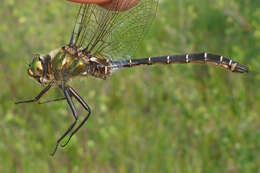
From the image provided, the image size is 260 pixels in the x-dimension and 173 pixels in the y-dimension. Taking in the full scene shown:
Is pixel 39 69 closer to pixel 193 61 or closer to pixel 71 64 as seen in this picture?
pixel 71 64

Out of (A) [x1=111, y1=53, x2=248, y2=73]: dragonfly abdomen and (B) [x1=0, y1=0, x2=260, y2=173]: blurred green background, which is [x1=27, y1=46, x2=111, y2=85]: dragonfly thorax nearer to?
(A) [x1=111, y1=53, x2=248, y2=73]: dragonfly abdomen

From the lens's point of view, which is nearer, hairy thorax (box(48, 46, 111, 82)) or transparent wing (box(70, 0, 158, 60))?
hairy thorax (box(48, 46, 111, 82))

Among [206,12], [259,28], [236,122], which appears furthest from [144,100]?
[206,12]

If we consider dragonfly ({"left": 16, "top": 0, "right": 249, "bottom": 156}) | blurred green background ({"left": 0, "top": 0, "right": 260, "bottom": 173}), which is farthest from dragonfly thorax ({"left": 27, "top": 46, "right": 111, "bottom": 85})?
blurred green background ({"left": 0, "top": 0, "right": 260, "bottom": 173})

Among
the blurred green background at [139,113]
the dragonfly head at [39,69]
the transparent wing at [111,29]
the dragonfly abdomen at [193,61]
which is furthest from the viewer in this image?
the blurred green background at [139,113]

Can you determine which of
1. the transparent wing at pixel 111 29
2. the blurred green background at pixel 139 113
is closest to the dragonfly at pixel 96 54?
the transparent wing at pixel 111 29

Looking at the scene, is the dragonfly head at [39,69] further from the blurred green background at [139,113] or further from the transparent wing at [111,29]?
the blurred green background at [139,113]

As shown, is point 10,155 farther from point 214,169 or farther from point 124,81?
point 214,169
